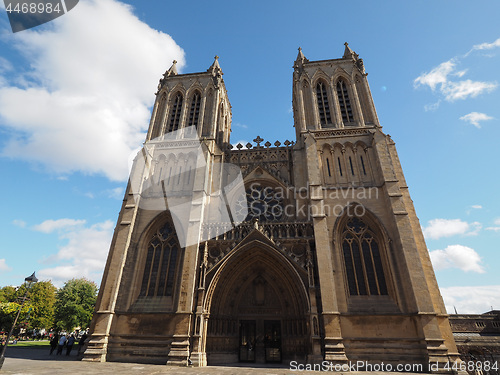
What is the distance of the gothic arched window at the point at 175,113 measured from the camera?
25.5 meters

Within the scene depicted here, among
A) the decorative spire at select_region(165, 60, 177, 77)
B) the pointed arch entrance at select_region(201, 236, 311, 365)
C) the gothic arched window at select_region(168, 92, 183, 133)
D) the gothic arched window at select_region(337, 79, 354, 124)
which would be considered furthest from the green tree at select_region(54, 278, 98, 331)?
the gothic arched window at select_region(337, 79, 354, 124)

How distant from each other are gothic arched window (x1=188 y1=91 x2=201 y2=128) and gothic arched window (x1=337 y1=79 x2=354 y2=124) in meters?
13.2

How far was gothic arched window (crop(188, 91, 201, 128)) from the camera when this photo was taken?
2555cm

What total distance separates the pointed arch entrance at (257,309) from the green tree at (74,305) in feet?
84.3

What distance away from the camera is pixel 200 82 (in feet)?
90.4

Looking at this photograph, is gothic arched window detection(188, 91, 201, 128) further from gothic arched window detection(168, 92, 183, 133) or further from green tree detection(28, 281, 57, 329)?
green tree detection(28, 281, 57, 329)

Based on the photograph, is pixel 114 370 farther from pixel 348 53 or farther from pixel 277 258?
pixel 348 53

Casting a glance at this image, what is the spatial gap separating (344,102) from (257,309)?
736 inches

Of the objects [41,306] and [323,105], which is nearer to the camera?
[323,105]

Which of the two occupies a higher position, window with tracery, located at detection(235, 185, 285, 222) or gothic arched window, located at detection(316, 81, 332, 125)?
gothic arched window, located at detection(316, 81, 332, 125)

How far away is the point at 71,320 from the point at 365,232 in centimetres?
3458

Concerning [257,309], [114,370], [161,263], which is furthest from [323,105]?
[114,370]

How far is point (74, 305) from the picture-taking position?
3241 centimetres

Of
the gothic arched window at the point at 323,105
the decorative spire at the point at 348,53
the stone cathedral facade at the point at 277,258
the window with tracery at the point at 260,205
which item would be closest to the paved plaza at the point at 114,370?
the stone cathedral facade at the point at 277,258
